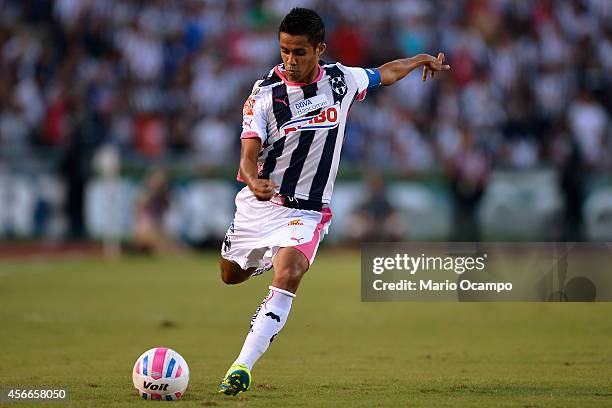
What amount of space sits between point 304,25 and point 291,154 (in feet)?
3.43

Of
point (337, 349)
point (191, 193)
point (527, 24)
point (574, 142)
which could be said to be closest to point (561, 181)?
point (574, 142)

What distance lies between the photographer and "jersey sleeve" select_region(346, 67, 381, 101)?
912cm

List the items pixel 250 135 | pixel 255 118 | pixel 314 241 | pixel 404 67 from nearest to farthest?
1. pixel 250 135
2. pixel 255 118
3. pixel 314 241
4. pixel 404 67

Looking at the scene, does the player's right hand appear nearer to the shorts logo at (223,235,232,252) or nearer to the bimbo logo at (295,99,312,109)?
the bimbo logo at (295,99,312,109)

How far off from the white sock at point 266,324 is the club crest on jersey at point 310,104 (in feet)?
4.70

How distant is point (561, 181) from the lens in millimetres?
24375

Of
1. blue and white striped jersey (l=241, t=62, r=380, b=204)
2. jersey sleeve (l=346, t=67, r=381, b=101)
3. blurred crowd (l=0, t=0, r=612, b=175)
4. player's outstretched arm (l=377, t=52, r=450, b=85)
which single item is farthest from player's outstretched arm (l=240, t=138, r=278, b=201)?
blurred crowd (l=0, t=0, r=612, b=175)

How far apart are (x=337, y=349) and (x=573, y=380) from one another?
2915 mm

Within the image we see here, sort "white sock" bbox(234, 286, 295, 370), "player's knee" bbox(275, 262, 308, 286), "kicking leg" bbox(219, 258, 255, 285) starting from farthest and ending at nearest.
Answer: "kicking leg" bbox(219, 258, 255, 285), "player's knee" bbox(275, 262, 308, 286), "white sock" bbox(234, 286, 295, 370)

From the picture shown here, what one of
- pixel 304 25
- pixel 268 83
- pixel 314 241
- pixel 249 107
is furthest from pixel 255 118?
pixel 314 241

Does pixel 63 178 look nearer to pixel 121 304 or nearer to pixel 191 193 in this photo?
pixel 191 193

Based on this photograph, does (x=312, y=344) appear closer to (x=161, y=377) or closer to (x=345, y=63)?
(x=161, y=377)

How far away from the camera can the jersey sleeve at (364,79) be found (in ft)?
29.9

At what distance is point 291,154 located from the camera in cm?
873
